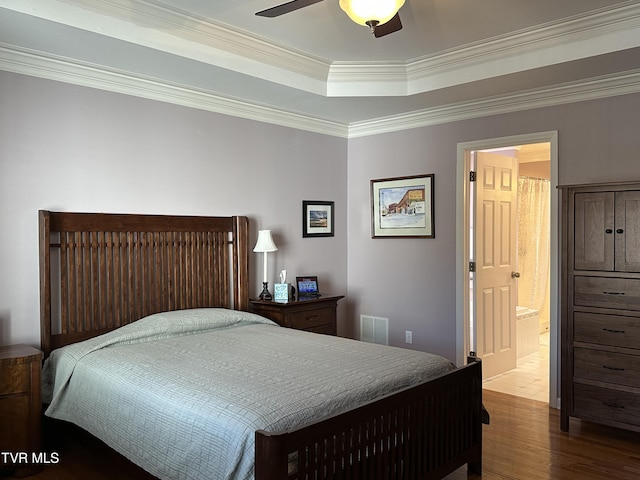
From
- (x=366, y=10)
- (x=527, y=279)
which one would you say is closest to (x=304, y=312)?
(x=366, y=10)

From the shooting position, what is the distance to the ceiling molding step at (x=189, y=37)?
9.09ft

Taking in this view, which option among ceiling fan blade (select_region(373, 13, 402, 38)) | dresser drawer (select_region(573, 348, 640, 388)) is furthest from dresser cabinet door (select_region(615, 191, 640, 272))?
ceiling fan blade (select_region(373, 13, 402, 38))

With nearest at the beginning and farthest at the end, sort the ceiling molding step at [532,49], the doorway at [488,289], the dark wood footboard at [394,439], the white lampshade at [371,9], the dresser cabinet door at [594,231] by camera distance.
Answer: the dark wood footboard at [394,439] → the white lampshade at [371,9] → the ceiling molding step at [532,49] → the dresser cabinet door at [594,231] → the doorway at [488,289]

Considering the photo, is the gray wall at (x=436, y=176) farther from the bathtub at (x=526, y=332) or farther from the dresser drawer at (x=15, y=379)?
the dresser drawer at (x=15, y=379)

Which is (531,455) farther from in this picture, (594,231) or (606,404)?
(594,231)

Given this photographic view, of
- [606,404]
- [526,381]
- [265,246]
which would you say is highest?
[265,246]

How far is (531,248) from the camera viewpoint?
22.3 feet

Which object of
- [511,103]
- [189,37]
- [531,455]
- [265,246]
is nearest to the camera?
[531,455]

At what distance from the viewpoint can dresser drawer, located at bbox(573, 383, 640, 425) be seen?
325cm

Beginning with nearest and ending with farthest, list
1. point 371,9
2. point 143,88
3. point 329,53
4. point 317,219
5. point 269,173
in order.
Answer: point 371,9
point 143,88
point 329,53
point 269,173
point 317,219

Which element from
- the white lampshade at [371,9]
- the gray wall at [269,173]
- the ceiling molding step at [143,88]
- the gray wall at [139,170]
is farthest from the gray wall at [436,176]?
the white lampshade at [371,9]

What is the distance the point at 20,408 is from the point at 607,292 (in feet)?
11.7

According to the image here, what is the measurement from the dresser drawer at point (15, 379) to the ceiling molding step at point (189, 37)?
185 cm

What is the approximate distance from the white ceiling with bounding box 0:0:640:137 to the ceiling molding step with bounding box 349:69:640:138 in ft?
0.03
